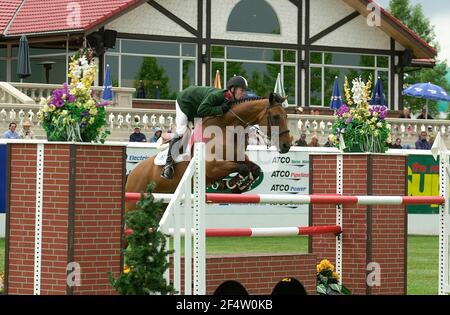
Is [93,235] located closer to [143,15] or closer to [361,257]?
[361,257]

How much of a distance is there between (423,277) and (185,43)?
74.7 feet

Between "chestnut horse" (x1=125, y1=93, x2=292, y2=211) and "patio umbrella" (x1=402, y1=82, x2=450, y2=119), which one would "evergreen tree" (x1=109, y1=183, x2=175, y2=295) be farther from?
"patio umbrella" (x1=402, y1=82, x2=450, y2=119)

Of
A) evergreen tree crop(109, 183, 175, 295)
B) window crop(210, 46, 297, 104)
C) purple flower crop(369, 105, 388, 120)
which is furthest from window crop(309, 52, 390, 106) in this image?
evergreen tree crop(109, 183, 175, 295)

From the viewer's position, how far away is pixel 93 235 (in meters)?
8.87

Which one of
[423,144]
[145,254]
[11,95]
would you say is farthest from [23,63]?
[145,254]

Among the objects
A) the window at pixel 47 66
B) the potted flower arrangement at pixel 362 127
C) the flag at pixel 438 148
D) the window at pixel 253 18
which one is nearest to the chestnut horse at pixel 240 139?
the potted flower arrangement at pixel 362 127

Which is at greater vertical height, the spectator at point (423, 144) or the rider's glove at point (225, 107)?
the spectator at point (423, 144)

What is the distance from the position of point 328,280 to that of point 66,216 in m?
3.47

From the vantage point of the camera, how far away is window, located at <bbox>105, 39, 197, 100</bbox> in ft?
117

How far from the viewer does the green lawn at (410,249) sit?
1447 centimetres

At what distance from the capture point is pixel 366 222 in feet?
38.2

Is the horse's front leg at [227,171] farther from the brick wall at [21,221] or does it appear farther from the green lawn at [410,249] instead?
the brick wall at [21,221]

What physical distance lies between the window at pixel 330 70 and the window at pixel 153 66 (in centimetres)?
463

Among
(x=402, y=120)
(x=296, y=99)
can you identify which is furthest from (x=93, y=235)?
(x=296, y=99)
